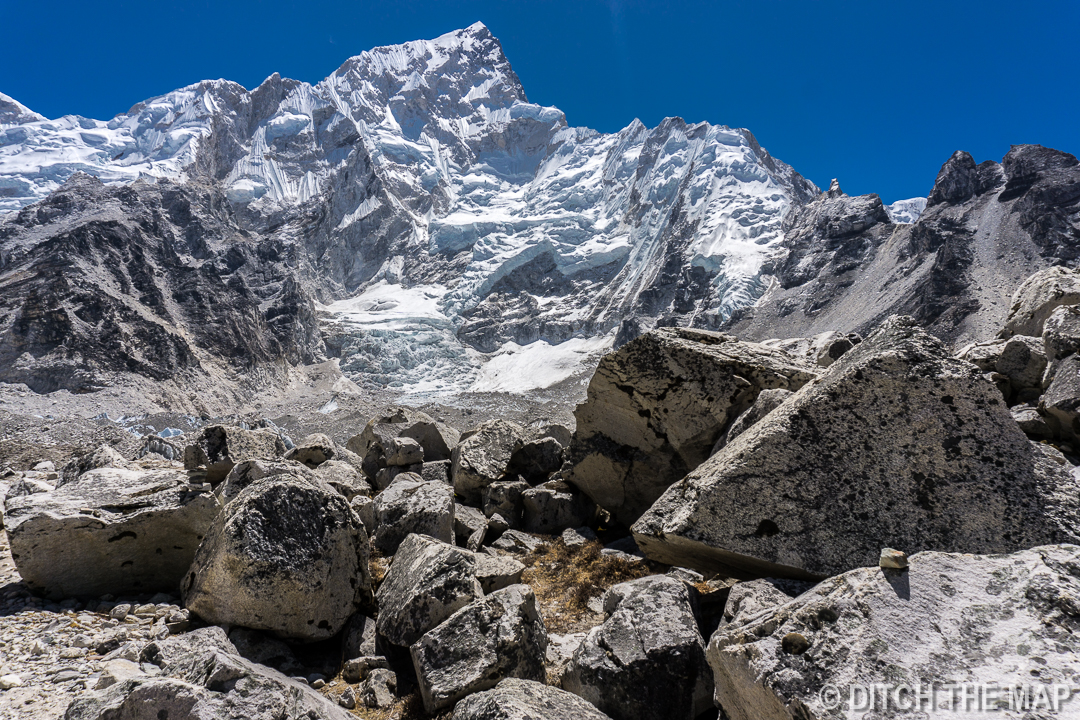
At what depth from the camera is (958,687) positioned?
233 cm

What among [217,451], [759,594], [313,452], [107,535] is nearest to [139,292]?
[313,452]

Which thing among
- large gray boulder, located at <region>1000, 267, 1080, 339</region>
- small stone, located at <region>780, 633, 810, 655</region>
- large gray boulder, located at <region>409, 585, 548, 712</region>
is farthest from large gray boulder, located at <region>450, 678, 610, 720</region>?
large gray boulder, located at <region>1000, 267, 1080, 339</region>

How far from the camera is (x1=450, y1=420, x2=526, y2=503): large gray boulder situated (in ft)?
32.3

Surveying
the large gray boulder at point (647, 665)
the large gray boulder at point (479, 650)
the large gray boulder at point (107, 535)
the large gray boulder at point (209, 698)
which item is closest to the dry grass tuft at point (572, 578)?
the large gray boulder at point (479, 650)

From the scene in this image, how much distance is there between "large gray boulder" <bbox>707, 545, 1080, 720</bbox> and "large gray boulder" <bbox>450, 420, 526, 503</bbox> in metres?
7.19

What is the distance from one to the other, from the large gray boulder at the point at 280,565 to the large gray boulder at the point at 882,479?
10.3 feet

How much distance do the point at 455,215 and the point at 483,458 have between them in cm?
17805

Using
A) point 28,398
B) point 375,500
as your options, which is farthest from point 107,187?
point 375,500

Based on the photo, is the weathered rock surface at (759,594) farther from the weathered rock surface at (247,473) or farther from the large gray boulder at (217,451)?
the large gray boulder at (217,451)

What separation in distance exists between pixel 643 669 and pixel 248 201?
197 meters

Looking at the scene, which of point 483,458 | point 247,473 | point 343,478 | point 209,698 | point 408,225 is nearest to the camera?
point 209,698

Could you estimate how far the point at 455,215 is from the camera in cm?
17875

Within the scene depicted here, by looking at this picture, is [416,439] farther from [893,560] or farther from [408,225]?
[408,225]

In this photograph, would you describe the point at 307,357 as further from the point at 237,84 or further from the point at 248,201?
the point at 237,84
